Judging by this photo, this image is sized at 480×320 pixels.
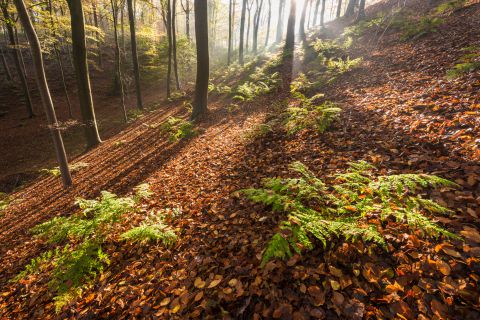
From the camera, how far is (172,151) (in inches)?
328

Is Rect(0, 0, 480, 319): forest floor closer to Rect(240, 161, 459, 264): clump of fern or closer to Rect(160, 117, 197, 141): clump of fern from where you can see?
Rect(240, 161, 459, 264): clump of fern

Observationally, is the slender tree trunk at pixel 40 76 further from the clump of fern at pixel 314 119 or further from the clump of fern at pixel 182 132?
the clump of fern at pixel 314 119

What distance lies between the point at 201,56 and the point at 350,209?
930cm

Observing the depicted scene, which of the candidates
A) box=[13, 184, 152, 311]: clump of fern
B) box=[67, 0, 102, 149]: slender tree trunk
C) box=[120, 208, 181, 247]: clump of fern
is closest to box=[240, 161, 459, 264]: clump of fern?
box=[120, 208, 181, 247]: clump of fern

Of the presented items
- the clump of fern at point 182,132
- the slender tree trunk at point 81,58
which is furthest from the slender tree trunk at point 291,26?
the slender tree trunk at point 81,58

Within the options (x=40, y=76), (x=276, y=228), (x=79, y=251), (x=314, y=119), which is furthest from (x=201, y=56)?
(x=276, y=228)

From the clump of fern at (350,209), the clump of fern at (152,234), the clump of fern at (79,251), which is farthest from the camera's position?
the clump of fern at (152,234)

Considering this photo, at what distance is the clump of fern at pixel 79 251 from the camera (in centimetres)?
340

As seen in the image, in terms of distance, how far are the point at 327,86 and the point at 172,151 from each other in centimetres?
669

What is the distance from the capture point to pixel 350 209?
3096mm

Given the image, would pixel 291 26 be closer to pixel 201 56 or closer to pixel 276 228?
pixel 201 56

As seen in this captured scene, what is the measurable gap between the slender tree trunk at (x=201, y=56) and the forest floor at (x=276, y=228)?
3080mm

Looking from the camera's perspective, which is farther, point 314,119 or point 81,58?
point 81,58

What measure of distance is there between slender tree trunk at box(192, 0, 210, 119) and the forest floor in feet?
10.1
